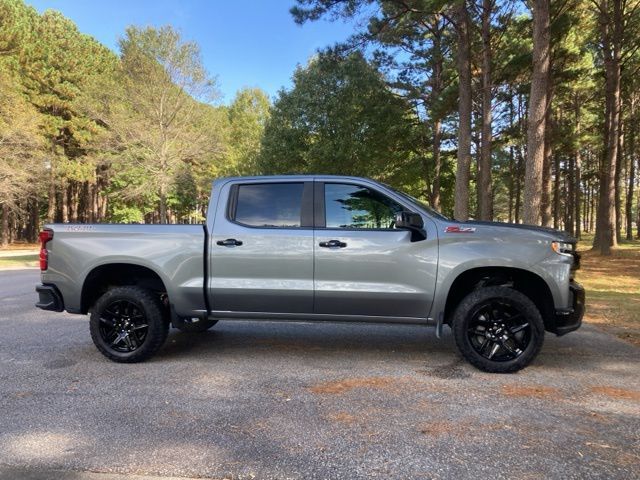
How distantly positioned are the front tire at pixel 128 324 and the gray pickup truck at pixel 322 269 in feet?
0.04

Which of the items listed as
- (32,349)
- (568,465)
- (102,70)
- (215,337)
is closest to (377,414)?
(568,465)

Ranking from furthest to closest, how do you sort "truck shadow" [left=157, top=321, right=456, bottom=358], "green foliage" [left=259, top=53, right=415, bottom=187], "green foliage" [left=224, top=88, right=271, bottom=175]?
"green foliage" [left=224, top=88, right=271, bottom=175], "green foliage" [left=259, top=53, right=415, bottom=187], "truck shadow" [left=157, top=321, right=456, bottom=358]

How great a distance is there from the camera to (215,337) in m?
6.45

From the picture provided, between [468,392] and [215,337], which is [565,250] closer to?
[468,392]

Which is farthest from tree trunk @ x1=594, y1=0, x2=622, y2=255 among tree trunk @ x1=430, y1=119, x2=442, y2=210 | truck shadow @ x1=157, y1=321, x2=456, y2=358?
truck shadow @ x1=157, y1=321, x2=456, y2=358

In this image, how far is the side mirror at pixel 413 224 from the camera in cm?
472

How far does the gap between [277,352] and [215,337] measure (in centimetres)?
121

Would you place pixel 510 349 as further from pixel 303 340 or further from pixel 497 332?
pixel 303 340

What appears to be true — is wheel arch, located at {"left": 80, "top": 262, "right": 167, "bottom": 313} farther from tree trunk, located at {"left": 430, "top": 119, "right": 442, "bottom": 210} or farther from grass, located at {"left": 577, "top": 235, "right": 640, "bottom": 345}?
Result: tree trunk, located at {"left": 430, "top": 119, "right": 442, "bottom": 210}

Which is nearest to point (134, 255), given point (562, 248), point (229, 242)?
point (229, 242)

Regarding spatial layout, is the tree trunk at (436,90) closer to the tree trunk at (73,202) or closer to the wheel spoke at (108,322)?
the wheel spoke at (108,322)

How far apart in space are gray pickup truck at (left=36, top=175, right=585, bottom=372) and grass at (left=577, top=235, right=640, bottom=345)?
270 cm

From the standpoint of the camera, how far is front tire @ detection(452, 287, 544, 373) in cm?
468

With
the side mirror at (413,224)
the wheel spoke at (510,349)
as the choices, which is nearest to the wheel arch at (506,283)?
the wheel spoke at (510,349)
